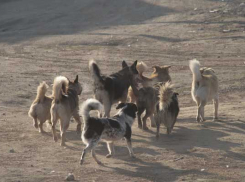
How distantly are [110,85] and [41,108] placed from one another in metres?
1.51

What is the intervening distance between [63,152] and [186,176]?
2.61m

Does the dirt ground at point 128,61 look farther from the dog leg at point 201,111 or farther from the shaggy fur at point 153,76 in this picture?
the shaggy fur at point 153,76

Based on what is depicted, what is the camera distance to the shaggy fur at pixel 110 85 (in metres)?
13.2

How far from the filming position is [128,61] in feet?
77.8

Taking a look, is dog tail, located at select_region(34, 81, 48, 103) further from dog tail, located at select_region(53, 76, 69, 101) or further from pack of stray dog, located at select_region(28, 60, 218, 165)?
dog tail, located at select_region(53, 76, 69, 101)

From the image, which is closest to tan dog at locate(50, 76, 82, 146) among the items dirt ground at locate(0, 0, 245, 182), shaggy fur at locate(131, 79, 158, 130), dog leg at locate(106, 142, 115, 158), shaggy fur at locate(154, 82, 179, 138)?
dirt ground at locate(0, 0, 245, 182)

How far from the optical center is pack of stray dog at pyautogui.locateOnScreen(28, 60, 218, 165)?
38.0 feet

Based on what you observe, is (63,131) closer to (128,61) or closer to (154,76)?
(154,76)

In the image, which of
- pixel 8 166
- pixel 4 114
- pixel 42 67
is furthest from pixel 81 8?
pixel 8 166

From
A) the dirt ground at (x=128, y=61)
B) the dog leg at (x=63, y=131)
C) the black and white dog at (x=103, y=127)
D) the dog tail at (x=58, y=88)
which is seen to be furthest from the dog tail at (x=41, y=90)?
the black and white dog at (x=103, y=127)

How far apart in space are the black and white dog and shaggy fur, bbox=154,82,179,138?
36.7 inches

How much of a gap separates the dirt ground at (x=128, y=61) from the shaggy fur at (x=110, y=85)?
83 cm

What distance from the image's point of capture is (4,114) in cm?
1520

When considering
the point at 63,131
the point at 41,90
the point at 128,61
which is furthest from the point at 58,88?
the point at 128,61
